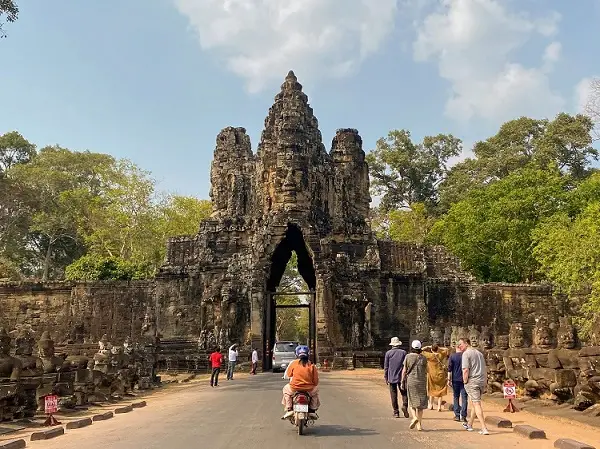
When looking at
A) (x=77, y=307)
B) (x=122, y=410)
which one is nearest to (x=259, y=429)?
(x=122, y=410)

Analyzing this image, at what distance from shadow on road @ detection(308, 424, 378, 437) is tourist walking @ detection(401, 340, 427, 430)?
0.75 m

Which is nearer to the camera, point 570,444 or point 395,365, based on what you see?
point 570,444

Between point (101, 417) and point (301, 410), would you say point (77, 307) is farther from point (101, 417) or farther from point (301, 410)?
point (301, 410)

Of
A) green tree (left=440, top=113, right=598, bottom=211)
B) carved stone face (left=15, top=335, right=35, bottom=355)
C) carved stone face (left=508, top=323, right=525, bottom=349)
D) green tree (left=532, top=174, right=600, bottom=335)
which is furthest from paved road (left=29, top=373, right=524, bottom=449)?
green tree (left=440, top=113, right=598, bottom=211)

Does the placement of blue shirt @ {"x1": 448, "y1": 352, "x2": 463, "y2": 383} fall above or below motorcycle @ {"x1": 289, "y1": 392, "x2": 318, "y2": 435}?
above

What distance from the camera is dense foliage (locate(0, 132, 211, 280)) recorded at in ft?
153

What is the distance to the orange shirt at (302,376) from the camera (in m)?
9.06

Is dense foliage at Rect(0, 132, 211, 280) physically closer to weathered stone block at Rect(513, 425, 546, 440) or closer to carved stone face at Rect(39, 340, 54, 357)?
carved stone face at Rect(39, 340, 54, 357)

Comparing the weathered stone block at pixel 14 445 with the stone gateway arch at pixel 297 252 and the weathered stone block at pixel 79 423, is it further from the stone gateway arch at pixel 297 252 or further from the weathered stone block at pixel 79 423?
the stone gateway arch at pixel 297 252

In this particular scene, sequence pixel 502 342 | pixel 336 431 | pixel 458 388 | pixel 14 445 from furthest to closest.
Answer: pixel 502 342
pixel 458 388
pixel 336 431
pixel 14 445

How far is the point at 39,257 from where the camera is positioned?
5509 centimetres

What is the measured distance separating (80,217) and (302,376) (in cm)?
4395

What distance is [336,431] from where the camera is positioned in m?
9.17

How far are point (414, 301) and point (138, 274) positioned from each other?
18.0 m
